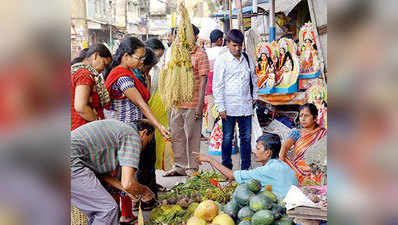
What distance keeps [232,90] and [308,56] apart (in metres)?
0.95

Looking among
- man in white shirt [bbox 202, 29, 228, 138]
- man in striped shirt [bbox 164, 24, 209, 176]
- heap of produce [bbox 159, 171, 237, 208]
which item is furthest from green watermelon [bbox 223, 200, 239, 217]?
man in white shirt [bbox 202, 29, 228, 138]

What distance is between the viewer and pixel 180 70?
443cm

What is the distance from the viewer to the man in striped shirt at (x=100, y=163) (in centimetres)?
223

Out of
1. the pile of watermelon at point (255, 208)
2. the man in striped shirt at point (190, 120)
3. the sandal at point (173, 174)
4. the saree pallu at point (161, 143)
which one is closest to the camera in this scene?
the pile of watermelon at point (255, 208)

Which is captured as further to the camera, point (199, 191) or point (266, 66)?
point (266, 66)

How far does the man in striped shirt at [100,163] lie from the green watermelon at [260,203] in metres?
0.72

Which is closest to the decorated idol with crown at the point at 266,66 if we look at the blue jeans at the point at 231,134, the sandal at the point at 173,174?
the blue jeans at the point at 231,134

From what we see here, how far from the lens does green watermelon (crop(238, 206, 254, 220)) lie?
7.52ft

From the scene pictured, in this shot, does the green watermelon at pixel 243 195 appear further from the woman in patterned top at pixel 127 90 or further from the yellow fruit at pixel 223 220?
the woman in patterned top at pixel 127 90

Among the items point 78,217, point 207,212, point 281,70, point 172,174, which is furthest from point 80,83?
point 281,70

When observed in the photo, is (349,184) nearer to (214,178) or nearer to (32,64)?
(32,64)

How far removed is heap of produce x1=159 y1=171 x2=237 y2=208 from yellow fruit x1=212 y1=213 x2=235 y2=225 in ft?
1.57

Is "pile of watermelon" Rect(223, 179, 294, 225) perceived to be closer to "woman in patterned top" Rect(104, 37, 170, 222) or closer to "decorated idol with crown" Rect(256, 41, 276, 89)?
"woman in patterned top" Rect(104, 37, 170, 222)

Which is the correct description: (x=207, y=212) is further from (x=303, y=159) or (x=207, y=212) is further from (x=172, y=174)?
(x=172, y=174)
